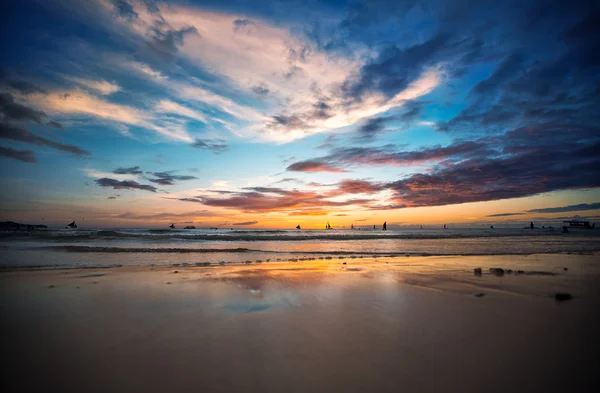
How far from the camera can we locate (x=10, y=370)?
307cm

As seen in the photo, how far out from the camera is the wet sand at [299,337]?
9.28 feet

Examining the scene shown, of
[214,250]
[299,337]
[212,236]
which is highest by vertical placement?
[212,236]

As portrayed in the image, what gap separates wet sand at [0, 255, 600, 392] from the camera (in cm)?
283

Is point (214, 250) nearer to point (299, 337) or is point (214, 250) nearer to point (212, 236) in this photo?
point (299, 337)

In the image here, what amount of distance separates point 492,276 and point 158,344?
9.36 meters

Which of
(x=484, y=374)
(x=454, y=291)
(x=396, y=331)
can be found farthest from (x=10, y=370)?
(x=454, y=291)

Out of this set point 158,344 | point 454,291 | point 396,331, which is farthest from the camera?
point 454,291

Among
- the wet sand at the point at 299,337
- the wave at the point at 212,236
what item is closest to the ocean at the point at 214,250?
the wave at the point at 212,236

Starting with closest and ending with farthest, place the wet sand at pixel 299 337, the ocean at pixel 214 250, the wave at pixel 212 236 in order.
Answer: the wet sand at pixel 299 337 < the ocean at pixel 214 250 < the wave at pixel 212 236

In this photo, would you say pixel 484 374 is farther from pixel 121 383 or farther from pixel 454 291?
pixel 454 291

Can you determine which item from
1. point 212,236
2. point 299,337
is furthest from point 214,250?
point 212,236

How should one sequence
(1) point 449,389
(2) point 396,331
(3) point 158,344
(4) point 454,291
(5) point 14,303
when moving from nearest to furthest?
(1) point 449,389 < (3) point 158,344 < (2) point 396,331 < (5) point 14,303 < (4) point 454,291

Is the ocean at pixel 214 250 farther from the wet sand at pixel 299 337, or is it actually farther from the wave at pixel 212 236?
the wet sand at pixel 299 337

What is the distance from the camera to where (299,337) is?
3.92 metres
